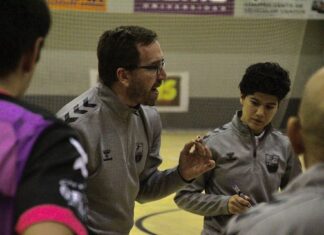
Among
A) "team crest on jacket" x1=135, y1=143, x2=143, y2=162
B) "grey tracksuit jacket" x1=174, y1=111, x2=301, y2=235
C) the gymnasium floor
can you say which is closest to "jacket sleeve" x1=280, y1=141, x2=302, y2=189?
"grey tracksuit jacket" x1=174, y1=111, x2=301, y2=235

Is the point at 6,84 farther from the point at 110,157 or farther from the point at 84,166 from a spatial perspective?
the point at 110,157

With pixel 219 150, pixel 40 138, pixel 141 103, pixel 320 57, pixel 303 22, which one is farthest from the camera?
pixel 320 57

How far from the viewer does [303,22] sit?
1042 cm

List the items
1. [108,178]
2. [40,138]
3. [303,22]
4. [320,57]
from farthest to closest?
[320,57] < [303,22] < [108,178] < [40,138]

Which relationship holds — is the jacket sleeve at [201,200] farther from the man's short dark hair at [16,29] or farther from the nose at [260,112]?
the man's short dark hair at [16,29]

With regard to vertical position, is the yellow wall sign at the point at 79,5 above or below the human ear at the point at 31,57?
below

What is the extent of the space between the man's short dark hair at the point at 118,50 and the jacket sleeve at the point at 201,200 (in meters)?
0.67

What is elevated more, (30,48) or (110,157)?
(30,48)

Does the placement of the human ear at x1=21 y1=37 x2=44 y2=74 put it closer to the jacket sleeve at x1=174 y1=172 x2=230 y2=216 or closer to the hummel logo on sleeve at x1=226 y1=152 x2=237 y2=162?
the jacket sleeve at x1=174 y1=172 x2=230 y2=216

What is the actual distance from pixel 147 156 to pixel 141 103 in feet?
0.77

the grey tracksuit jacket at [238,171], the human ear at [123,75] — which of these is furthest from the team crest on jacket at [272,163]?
the human ear at [123,75]

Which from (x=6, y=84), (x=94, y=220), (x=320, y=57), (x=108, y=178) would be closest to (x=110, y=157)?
(x=108, y=178)

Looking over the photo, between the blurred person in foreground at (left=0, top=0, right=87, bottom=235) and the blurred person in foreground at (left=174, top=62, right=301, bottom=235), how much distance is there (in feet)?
5.75

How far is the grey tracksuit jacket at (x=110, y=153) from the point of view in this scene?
2279 mm
